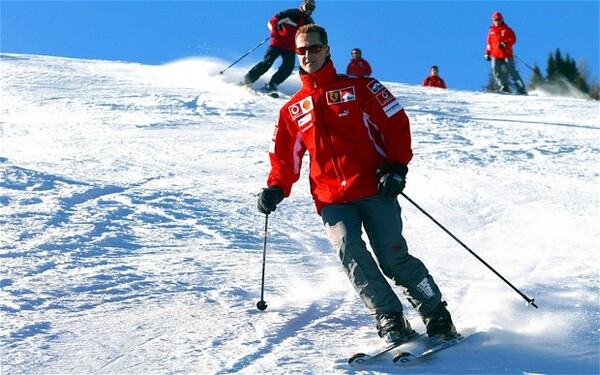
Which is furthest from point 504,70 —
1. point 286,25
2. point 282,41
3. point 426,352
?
point 426,352

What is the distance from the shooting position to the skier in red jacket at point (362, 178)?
4.15 m

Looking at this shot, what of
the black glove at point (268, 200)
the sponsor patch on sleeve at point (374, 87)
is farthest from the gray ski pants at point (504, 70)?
the black glove at point (268, 200)

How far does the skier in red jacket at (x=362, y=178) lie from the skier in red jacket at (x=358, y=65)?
12.1m

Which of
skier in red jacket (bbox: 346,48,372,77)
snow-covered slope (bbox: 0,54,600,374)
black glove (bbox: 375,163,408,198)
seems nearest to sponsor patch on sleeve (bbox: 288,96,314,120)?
black glove (bbox: 375,163,408,198)

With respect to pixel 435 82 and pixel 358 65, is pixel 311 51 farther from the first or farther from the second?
pixel 435 82

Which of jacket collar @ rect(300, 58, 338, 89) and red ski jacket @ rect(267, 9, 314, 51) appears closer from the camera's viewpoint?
jacket collar @ rect(300, 58, 338, 89)

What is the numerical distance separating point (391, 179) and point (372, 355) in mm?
809

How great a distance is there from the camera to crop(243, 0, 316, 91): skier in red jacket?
11940 mm

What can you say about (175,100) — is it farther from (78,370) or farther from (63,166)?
(78,370)

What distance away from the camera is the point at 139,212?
6.55 m

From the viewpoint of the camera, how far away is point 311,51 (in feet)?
14.3

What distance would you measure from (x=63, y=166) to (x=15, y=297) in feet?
11.8

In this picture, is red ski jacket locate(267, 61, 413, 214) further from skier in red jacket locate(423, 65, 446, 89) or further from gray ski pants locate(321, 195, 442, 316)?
skier in red jacket locate(423, 65, 446, 89)

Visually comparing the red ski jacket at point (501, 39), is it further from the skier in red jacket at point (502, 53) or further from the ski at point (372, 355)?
the ski at point (372, 355)
